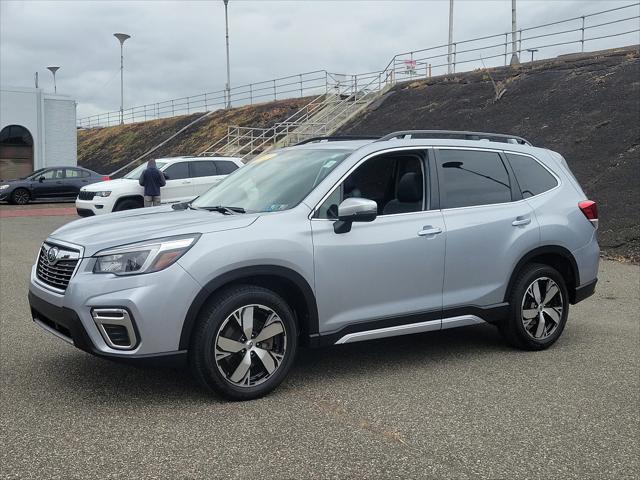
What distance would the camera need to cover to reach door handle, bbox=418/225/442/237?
16.3 feet

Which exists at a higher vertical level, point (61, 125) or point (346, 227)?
point (61, 125)

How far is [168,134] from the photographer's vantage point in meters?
42.2

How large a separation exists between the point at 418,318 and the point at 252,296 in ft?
4.58

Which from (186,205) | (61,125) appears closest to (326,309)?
(186,205)

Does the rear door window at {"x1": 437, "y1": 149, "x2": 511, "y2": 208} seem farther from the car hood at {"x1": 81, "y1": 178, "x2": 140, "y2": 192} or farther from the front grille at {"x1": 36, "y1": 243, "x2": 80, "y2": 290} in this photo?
the car hood at {"x1": 81, "y1": 178, "x2": 140, "y2": 192}

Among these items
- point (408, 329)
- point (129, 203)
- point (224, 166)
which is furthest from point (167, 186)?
Result: point (408, 329)

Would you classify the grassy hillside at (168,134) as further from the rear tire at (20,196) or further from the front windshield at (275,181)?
the front windshield at (275,181)

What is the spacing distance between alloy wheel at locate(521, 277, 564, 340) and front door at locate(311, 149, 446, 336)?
966mm

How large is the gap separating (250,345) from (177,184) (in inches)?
486

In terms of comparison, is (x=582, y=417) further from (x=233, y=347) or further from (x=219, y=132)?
(x=219, y=132)

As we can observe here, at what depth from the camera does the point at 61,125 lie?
1196 inches

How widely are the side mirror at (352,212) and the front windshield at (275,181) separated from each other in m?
0.35

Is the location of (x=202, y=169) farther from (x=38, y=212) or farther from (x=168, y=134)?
(x=168, y=134)

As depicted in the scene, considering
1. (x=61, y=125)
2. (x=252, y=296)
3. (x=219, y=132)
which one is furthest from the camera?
(x=219, y=132)
